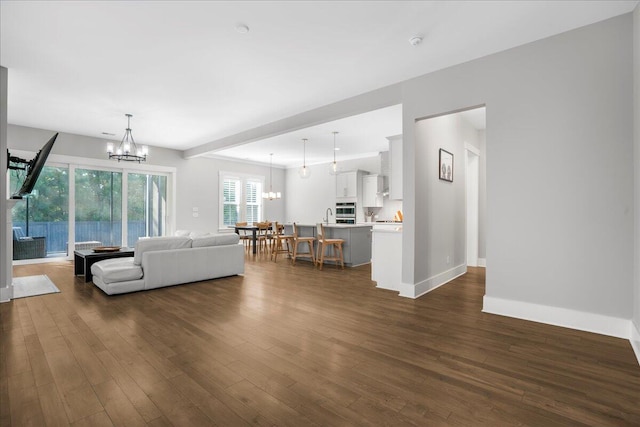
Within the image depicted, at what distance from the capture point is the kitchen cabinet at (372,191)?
367 inches

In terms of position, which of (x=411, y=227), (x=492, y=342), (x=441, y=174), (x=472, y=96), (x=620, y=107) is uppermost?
(x=472, y=96)

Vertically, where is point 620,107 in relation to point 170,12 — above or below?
below

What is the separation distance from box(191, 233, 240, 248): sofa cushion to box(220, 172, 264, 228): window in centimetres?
500

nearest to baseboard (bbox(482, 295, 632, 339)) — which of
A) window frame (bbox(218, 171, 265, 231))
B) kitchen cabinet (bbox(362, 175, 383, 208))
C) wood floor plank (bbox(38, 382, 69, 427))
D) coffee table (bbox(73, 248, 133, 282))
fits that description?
wood floor plank (bbox(38, 382, 69, 427))

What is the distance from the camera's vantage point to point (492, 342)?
2.66 metres

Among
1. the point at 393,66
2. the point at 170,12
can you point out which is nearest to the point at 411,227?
the point at 393,66

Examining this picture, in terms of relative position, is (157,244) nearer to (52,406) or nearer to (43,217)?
(52,406)

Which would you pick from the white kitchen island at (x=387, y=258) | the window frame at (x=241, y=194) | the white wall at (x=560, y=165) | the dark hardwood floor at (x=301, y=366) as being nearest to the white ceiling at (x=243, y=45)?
the white wall at (x=560, y=165)

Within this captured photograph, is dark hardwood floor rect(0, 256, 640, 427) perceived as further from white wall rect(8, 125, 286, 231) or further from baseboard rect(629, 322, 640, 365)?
white wall rect(8, 125, 286, 231)

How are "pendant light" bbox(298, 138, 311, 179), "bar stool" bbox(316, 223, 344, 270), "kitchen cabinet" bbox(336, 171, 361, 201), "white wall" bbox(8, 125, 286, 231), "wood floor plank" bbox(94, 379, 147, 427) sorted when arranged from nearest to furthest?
"wood floor plank" bbox(94, 379, 147, 427), "bar stool" bbox(316, 223, 344, 270), "white wall" bbox(8, 125, 286, 231), "pendant light" bbox(298, 138, 311, 179), "kitchen cabinet" bbox(336, 171, 361, 201)

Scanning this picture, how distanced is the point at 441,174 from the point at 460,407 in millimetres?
3624

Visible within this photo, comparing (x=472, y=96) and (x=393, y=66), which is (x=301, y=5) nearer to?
(x=393, y=66)

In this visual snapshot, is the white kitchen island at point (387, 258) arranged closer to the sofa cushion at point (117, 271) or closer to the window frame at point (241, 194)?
the sofa cushion at point (117, 271)

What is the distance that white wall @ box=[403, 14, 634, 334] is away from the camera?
2758mm
